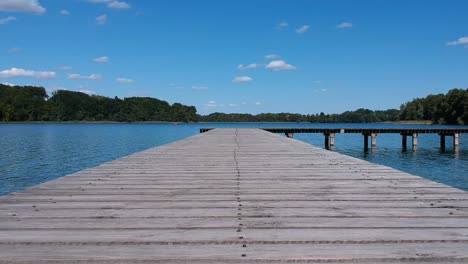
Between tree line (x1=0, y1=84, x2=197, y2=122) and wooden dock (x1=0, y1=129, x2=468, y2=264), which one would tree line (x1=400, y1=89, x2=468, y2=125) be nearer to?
tree line (x1=0, y1=84, x2=197, y2=122)

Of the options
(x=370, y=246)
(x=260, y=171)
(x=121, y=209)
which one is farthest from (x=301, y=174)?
(x=370, y=246)

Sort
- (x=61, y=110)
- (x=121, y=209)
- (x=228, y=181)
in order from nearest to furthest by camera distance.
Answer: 1. (x=121, y=209)
2. (x=228, y=181)
3. (x=61, y=110)

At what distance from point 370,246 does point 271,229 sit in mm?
884

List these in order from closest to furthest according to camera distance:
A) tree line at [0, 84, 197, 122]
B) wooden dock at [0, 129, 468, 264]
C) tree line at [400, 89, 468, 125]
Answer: wooden dock at [0, 129, 468, 264]
tree line at [400, 89, 468, 125]
tree line at [0, 84, 197, 122]

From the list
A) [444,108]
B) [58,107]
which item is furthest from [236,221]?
[58,107]

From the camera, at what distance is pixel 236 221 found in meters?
4.22

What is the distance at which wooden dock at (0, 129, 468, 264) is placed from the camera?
3254mm

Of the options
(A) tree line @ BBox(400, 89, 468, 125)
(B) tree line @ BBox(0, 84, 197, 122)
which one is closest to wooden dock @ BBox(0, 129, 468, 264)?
(A) tree line @ BBox(400, 89, 468, 125)

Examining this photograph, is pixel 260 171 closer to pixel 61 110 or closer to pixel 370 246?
pixel 370 246

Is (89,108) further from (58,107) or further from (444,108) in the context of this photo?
(444,108)

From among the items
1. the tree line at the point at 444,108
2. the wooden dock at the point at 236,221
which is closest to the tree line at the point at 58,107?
the tree line at the point at 444,108

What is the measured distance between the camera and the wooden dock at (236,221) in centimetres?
325

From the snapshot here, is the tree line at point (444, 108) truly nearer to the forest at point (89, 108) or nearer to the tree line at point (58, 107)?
the forest at point (89, 108)

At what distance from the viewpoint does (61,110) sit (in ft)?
571
